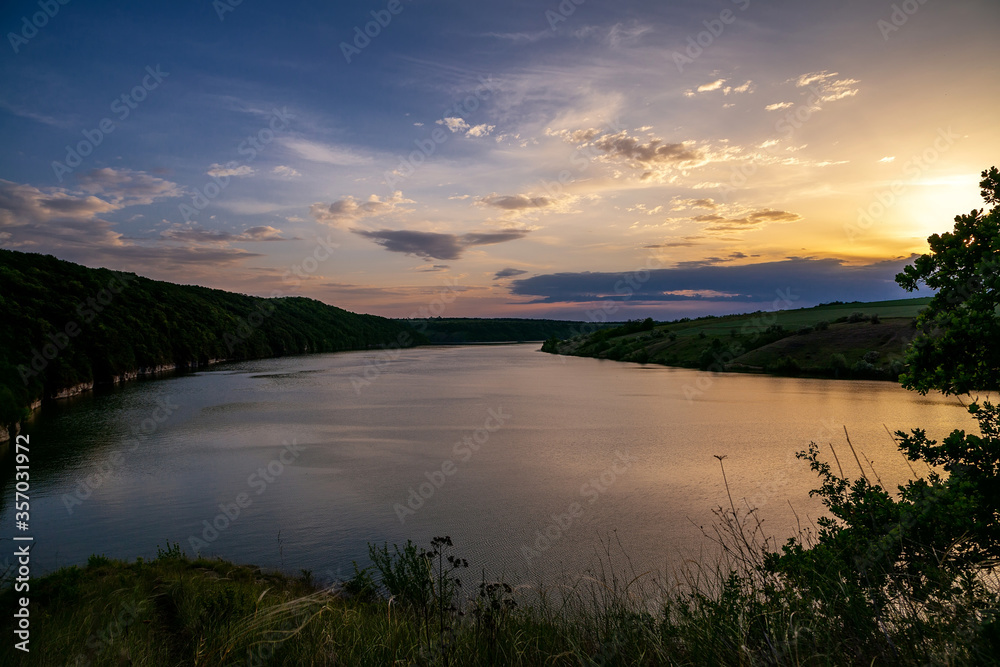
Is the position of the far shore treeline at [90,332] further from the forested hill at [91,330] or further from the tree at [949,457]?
the tree at [949,457]

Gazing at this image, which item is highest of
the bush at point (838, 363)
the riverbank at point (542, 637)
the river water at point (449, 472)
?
the riverbank at point (542, 637)

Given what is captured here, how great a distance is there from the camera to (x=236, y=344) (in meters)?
92.9

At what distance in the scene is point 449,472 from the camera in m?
15.8

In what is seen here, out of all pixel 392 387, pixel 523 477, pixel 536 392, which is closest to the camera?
pixel 523 477

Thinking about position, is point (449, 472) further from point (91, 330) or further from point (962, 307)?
point (91, 330)

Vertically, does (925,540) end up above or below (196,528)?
above

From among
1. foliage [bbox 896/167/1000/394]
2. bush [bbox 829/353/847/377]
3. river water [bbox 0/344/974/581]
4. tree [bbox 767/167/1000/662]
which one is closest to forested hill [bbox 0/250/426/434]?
river water [bbox 0/344/974/581]

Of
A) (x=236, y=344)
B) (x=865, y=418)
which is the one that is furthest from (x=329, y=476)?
(x=236, y=344)

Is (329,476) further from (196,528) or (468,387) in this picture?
(468,387)

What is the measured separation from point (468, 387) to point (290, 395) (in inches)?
544

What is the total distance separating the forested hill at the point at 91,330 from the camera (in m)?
35.5

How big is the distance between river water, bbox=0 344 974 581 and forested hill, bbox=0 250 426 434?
7.73m

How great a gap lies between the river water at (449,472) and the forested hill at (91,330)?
773cm

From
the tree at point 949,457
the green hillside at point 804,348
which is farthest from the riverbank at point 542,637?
the green hillside at point 804,348
